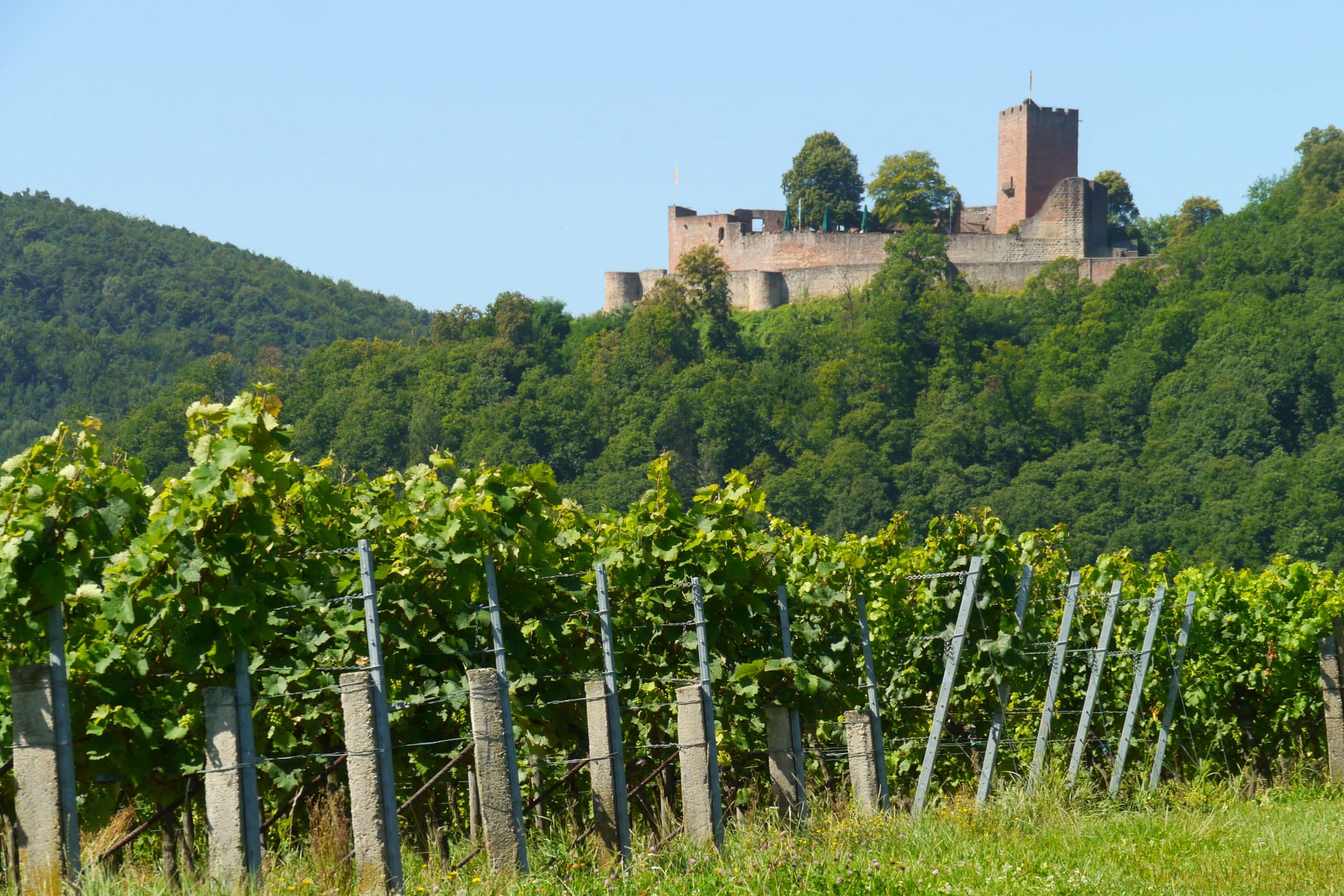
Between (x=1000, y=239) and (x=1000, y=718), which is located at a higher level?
(x=1000, y=239)

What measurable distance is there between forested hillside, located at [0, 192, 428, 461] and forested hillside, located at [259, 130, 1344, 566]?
12541 mm

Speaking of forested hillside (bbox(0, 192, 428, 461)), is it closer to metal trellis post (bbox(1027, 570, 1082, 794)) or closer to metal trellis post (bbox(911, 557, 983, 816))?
metal trellis post (bbox(1027, 570, 1082, 794))

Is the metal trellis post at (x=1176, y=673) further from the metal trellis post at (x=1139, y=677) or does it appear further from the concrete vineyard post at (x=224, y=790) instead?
the concrete vineyard post at (x=224, y=790)

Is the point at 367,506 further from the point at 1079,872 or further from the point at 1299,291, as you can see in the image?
the point at 1299,291

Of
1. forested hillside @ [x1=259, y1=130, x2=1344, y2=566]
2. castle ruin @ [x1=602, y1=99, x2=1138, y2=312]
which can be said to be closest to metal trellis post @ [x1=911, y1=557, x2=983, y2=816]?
forested hillside @ [x1=259, y1=130, x2=1344, y2=566]

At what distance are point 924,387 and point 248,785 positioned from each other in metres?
62.7

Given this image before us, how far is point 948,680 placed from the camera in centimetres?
802

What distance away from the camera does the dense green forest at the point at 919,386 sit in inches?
2248

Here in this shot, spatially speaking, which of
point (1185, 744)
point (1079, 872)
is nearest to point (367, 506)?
point (1079, 872)

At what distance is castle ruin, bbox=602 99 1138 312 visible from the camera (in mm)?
67625

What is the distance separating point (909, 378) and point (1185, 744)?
56197 mm

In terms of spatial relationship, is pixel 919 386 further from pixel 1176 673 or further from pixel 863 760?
pixel 863 760

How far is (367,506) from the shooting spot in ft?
25.5

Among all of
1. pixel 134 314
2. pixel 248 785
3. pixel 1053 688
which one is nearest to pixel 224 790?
pixel 248 785
